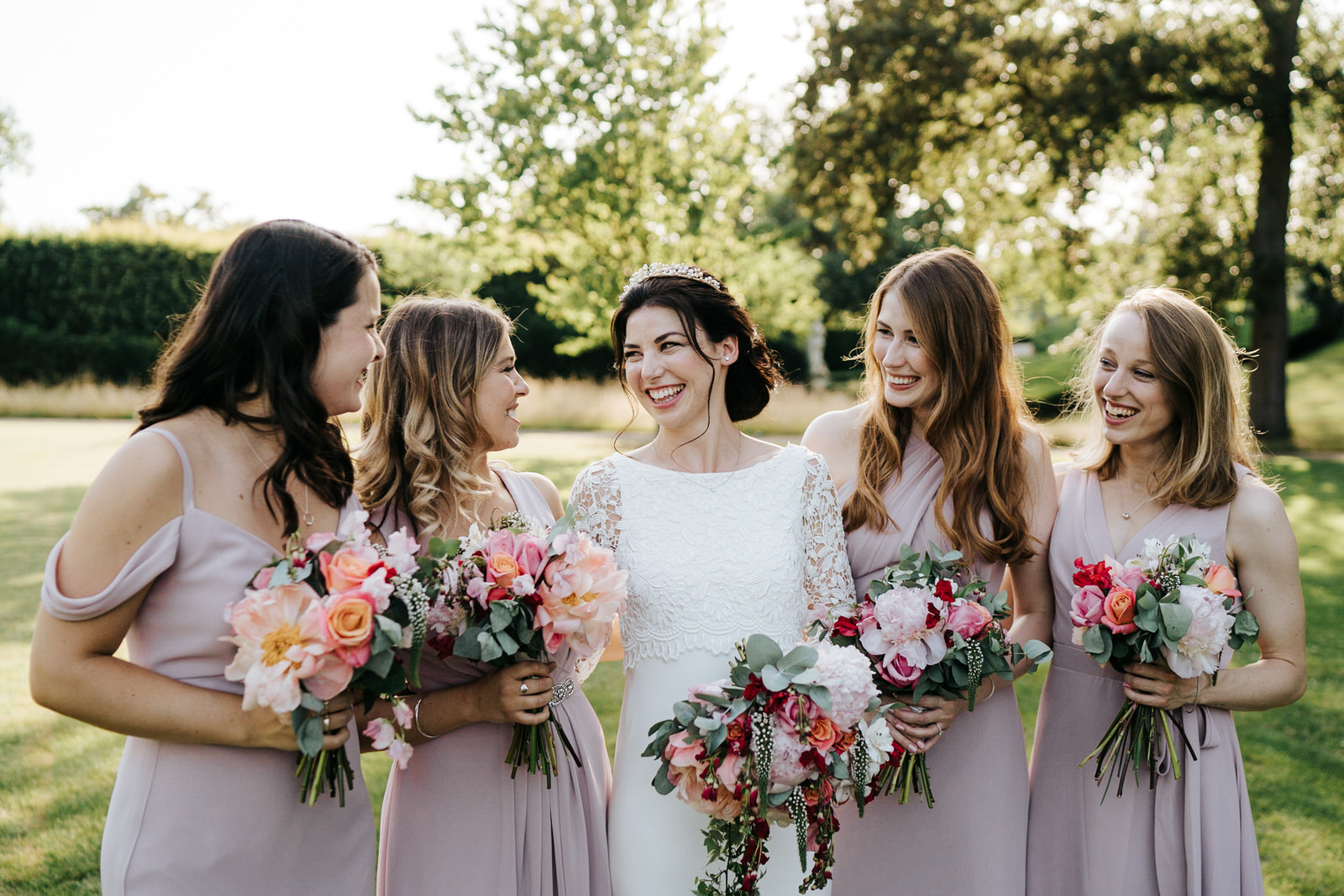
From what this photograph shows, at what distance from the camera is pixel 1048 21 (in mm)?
20312

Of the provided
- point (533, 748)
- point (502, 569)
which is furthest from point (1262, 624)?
point (502, 569)

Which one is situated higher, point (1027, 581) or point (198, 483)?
point (198, 483)

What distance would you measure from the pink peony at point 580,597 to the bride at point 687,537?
0.57m

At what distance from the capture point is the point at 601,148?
1855 centimetres

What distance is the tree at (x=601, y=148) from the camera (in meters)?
18.5

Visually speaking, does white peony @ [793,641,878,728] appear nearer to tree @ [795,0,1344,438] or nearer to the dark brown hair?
the dark brown hair

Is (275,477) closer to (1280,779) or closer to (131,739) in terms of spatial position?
(131,739)

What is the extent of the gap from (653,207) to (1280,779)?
14909 mm

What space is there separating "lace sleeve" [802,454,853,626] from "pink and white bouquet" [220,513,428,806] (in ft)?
5.38

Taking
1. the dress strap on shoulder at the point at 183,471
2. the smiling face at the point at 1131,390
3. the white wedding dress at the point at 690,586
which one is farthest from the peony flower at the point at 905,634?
the dress strap on shoulder at the point at 183,471

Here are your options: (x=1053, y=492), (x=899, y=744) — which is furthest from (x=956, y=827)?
(x=1053, y=492)

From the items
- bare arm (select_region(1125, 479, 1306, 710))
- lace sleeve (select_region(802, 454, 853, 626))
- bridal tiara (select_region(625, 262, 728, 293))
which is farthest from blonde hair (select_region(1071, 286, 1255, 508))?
bridal tiara (select_region(625, 262, 728, 293))

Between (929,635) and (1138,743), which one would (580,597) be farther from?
(1138,743)

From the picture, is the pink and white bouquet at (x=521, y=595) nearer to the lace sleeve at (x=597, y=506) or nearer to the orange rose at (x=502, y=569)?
the orange rose at (x=502, y=569)
